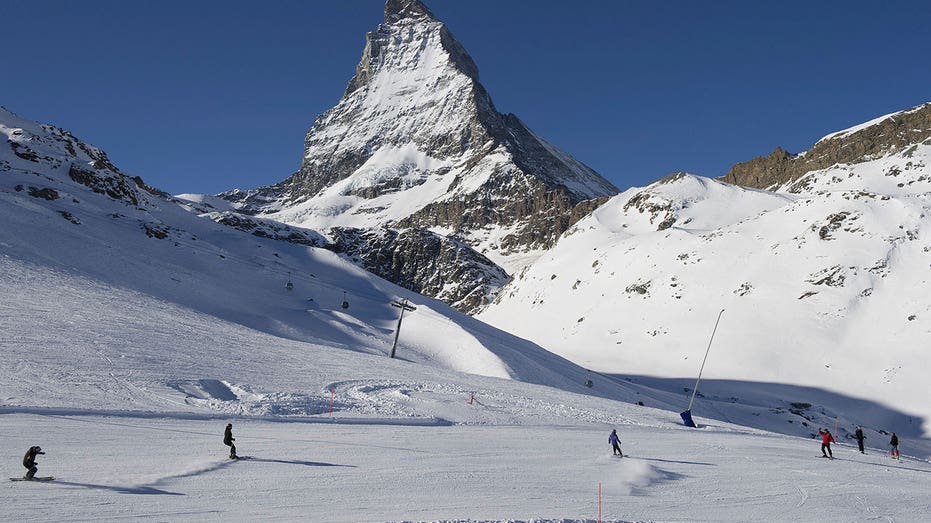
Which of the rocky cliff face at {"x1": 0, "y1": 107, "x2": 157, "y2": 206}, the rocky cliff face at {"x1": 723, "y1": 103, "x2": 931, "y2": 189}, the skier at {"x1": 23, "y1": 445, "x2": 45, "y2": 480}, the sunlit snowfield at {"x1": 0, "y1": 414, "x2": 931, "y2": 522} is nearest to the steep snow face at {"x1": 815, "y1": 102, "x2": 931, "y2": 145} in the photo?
the rocky cliff face at {"x1": 723, "y1": 103, "x2": 931, "y2": 189}

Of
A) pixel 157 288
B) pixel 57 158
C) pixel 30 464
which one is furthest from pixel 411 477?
pixel 57 158

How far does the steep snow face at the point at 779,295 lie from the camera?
7044 centimetres

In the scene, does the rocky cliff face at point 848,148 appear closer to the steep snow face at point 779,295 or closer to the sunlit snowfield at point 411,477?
the steep snow face at point 779,295

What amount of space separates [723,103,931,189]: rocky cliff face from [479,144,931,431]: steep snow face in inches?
639

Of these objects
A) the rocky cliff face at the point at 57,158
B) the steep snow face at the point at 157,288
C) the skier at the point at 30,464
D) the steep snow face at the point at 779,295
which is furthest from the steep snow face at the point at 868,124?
the skier at the point at 30,464

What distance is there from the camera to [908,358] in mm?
66438

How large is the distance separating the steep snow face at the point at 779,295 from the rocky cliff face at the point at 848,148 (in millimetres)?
16227

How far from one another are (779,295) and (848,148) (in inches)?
2973

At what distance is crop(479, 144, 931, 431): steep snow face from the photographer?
2773 inches

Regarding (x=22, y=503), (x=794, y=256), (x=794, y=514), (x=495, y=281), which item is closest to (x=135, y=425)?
(x=22, y=503)

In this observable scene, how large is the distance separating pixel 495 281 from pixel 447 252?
19222 mm

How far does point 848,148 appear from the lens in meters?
137

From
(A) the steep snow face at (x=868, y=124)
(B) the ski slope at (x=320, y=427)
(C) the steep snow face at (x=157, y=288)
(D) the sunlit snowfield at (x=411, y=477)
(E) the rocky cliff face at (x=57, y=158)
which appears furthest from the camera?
(A) the steep snow face at (x=868, y=124)

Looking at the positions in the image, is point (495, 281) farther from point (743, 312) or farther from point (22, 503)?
point (22, 503)
